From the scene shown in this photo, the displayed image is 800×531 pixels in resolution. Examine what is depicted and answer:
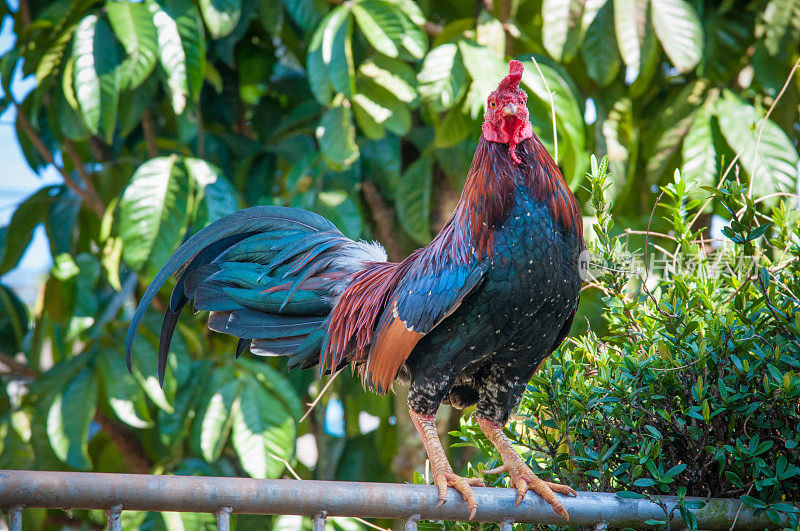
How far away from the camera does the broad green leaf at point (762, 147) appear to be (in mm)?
3131

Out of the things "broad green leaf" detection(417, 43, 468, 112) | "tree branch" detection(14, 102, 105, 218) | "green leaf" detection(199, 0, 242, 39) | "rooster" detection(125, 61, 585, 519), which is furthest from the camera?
"tree branch" detection(14, 102, 105, 218)

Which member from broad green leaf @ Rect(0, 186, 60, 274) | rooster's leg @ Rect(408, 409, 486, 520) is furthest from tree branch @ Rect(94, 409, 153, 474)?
rooster's leg @ Rect(408, 409, 486, 520)

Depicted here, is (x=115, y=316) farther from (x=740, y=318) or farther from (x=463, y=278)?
(x=740, y=318)

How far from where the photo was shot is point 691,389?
172cm

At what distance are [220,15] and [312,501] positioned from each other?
237 centimetres

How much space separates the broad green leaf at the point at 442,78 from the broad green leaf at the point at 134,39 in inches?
40.2

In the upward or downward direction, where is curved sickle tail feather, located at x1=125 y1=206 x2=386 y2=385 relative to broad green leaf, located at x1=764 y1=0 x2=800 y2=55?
downward

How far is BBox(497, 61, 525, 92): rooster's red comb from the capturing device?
72.4 inches

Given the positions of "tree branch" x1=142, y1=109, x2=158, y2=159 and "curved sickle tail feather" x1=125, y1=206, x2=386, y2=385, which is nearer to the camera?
"curved sickle tail feather" x1=125, y1=206, x2=386, y2=385

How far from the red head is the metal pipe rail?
755 millimetres

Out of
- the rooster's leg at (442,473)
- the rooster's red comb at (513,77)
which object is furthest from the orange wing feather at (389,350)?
the rooster's red comb at (513,77)

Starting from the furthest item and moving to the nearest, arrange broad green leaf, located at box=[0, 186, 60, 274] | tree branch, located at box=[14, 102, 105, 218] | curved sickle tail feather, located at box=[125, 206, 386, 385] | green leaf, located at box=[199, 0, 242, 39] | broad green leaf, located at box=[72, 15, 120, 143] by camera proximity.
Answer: broad green leaf, located at box=[0, 186, 60, 274] < tree branch, located at box=[14, 102, 105, 218] < green leaf, located at box=[199, 0, 242, 39] < broad green leaf, located at box=[72, 15, 120, 143] < curved sickle tail feather, located at box=[125, 206, 386, 385]

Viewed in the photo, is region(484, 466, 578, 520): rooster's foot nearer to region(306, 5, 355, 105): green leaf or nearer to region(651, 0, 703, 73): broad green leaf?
region(306, 5, 355, 105): green leaf

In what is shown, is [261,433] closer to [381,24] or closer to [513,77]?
[381,24]
